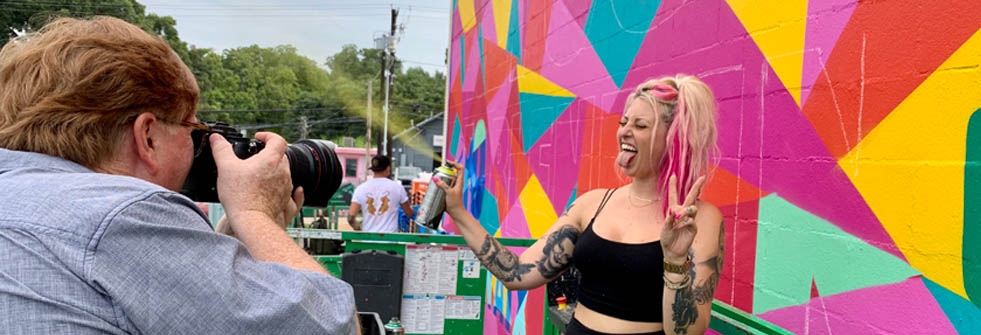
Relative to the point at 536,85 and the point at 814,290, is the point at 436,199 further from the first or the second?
the point at 536,85

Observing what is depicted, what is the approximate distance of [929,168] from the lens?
73.4 inches

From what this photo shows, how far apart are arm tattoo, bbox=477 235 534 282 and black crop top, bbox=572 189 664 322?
0.34 meters

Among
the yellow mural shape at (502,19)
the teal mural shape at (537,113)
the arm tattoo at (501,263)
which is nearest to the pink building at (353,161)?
the yellow mural shape at (502,19)

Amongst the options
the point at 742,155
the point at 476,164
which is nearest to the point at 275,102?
the point at 476,164

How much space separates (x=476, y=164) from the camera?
6.94 m

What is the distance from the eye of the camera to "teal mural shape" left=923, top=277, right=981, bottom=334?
5.65ft

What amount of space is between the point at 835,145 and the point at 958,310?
61cm

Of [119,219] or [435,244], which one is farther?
[435,244]

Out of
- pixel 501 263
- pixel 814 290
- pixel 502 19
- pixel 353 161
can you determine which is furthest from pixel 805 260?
pixel 353 161

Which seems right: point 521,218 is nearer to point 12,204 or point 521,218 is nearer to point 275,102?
point 12,204

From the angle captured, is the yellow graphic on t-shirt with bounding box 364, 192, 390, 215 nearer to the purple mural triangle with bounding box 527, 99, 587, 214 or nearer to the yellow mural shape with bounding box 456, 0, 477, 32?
the yellow mural shape with bounding box 456, 0, 477, 32

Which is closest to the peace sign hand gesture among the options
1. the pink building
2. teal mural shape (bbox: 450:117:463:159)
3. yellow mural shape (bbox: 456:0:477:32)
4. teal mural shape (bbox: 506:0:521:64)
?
teal mural shape (bbox: 506:0:521:64)

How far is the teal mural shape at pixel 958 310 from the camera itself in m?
1.72

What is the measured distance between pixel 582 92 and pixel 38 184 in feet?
11.1
